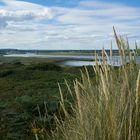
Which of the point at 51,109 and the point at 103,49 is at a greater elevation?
the point at 103,49

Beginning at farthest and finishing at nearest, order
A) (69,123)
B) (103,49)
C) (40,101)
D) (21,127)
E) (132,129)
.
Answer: (40,101) < (21,127) < (69,123) < (103,49) < (132,129)

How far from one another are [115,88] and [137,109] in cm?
30

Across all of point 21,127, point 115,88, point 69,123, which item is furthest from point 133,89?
point 21,127

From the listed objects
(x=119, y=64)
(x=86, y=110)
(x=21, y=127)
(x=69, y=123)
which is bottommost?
(x=21, y=127)

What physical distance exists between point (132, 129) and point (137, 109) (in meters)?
0.18

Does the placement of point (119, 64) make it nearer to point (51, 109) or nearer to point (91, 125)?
point (91, 125)

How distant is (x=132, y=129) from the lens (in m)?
3.20

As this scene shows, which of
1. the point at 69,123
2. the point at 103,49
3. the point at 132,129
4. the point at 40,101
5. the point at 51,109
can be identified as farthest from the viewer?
the point at 40,101

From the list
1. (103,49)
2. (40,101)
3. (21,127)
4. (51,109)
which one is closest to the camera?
(103,49)

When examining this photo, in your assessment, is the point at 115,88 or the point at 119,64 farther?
the point at 119,64

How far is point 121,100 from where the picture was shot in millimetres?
3229

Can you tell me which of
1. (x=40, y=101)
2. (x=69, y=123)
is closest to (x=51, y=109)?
(x=40, y=101)

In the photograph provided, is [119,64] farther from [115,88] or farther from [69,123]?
[69,123]

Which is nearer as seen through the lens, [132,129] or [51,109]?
[132,129]
